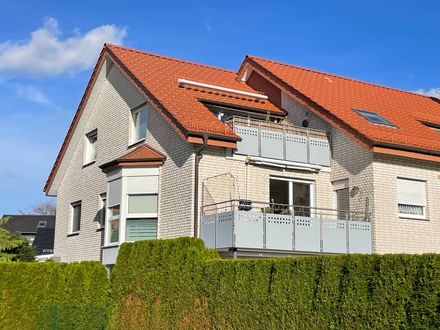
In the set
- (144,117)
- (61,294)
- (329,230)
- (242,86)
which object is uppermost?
(242,86)

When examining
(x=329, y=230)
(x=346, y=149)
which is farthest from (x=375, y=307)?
(x=346, y=149)

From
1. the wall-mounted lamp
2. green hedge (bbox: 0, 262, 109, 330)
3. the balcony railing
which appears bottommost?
green hedge (bbox: 0, 262, 109, 330)

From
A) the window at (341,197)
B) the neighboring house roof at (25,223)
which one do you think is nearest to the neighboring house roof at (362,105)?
the window at (341,197)

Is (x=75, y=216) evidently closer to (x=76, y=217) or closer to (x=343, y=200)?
(x=76, y=217)

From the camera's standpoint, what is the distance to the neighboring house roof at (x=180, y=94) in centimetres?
1805

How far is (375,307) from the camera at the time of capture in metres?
9.59

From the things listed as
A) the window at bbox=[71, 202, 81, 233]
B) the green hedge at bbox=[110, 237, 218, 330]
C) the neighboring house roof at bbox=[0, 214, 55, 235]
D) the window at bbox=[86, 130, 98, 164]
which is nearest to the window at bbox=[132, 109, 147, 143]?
the window at bbox=[86, 130, 98, 164]

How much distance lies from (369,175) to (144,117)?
310 inches

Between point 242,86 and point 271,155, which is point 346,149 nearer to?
point 271,155

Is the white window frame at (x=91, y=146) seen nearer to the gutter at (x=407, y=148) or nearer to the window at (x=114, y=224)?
the window at (x=114, y=224)

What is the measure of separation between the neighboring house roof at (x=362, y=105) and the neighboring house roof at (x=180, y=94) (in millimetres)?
1229

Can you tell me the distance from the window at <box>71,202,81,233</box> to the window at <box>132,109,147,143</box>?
4.87m

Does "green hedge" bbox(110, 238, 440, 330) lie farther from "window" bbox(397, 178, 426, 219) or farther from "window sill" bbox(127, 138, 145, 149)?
"window" bbox(397, 178, 426, 219)

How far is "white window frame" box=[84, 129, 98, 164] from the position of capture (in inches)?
983
